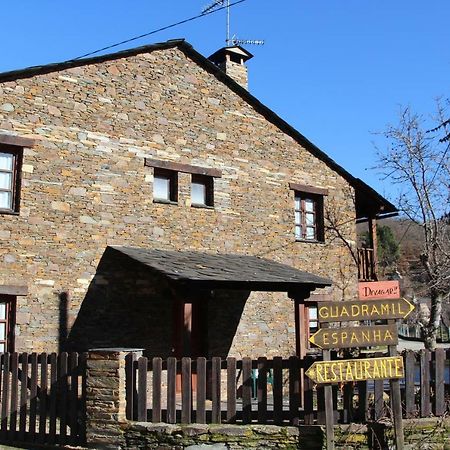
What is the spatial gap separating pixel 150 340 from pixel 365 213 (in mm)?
8876

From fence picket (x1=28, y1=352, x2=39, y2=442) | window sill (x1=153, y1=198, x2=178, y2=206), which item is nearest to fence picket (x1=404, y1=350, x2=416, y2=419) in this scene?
fence picket (x1=28, y1=352, x2=39, y2=442)

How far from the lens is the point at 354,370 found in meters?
7.42

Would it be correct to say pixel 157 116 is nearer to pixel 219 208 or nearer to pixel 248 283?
pixel 219 208

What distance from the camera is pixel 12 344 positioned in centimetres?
1108

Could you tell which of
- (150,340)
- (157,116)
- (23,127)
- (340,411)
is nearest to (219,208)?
(157,116)

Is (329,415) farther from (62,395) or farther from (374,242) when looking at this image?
(374,242)

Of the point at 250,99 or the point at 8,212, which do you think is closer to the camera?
the point at 8,212

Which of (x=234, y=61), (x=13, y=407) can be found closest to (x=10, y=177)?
(x=13, y=407)

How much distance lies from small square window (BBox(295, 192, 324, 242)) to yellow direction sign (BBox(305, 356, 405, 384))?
28.6 ft

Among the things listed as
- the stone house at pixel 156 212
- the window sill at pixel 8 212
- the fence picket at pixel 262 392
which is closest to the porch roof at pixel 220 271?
the stone house at pixel 156 212

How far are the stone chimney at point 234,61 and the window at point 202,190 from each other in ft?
14.8

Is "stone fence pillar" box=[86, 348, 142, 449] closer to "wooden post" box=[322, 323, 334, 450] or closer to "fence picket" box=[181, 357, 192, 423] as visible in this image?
"fence picket" box=[181, 357, 192, 423]

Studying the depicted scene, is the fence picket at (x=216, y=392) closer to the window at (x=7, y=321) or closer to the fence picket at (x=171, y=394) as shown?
the fence picket at (x=171, y=394)

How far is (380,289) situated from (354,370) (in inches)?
246
